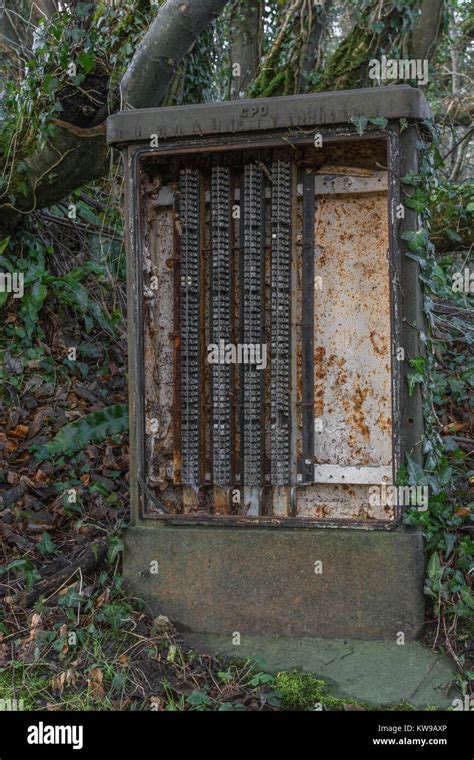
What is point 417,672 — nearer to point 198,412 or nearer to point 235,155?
point 198,412

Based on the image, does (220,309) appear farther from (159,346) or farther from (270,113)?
(270,113)

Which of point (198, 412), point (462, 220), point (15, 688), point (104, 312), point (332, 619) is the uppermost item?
point (462, 220)

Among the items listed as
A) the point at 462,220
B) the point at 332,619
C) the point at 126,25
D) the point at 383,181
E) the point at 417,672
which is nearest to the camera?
the point at 417,672

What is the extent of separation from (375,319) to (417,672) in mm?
1848

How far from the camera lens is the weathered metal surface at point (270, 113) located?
4109mm

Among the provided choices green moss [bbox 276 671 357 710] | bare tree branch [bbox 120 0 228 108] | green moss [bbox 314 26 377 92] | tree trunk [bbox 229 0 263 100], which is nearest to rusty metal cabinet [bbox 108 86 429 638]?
green moss [bbox 276 671 357 710]

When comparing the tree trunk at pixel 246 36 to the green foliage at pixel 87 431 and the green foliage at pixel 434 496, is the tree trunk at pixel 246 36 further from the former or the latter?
the green foliage at pixel 434 496

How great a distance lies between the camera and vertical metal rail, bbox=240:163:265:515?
4.56 meters

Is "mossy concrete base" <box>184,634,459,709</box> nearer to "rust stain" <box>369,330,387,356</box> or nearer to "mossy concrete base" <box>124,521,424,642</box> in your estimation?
"mossy concrete base" <box>124,521,424,642</box>

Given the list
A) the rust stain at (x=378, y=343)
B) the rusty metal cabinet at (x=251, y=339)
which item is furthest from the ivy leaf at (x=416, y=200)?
the rust stain at (x=378, y=343)

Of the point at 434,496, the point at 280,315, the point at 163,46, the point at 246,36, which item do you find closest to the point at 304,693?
the point at 434,496

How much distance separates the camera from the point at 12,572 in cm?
493

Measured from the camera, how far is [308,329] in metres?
4.60

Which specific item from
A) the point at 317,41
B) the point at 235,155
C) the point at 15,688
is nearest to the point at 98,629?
the point at 15,688
